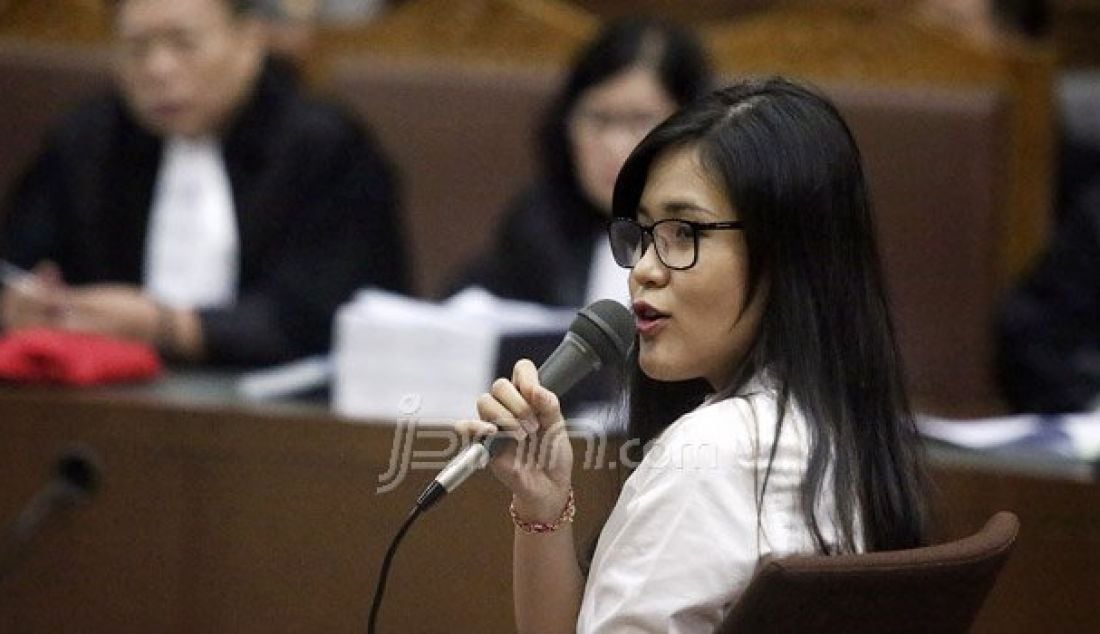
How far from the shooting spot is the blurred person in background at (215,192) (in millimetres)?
4023

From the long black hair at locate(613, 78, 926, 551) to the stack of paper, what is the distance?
138 cm

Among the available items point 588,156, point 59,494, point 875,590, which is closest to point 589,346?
point 875,590

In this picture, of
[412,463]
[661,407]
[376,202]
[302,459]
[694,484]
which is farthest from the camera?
[376,202]

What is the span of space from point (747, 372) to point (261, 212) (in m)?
2.40

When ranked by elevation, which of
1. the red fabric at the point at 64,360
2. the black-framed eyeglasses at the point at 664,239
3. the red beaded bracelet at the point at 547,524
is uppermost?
the black-framed eyeglasses at the point at 664,239

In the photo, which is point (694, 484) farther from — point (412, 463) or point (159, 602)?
point (159, 602)

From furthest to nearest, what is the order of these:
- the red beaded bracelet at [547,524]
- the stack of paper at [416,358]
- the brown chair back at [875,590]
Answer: the stack of paper at [416,358] < the red beaded bracelet at [547,524] < the brown chair back at [875,590]

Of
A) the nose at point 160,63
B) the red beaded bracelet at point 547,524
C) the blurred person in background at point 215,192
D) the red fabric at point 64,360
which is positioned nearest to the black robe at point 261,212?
the blurred person in background at point 215,192

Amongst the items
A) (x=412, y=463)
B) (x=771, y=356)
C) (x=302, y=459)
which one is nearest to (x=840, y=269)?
(x=771, y=356)

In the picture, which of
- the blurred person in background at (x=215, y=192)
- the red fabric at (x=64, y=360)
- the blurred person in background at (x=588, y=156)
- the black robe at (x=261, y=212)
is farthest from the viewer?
the blurred person in background at (x=215, y=192)

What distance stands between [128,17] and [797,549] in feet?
8.82

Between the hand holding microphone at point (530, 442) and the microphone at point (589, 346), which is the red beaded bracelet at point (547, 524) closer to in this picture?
the hand holding microphone at point (530, 442)

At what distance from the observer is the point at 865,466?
180 cm

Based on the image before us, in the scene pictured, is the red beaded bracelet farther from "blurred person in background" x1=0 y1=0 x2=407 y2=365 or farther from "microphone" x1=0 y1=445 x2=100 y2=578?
"blurred person in background" x1=0 y1=0 x2=407 y2=365
